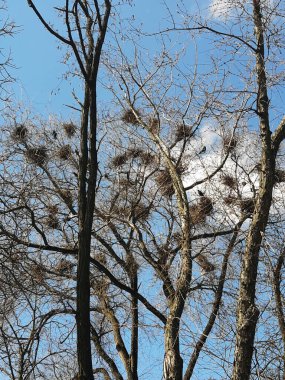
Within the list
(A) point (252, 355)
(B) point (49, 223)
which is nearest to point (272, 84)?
(A) point (252, 355)

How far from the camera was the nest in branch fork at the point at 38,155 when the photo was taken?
333 inches

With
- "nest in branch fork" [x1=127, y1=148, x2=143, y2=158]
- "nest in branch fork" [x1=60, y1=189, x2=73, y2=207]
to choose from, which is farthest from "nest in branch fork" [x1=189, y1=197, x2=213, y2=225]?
"nest in branch fork" [x1=60, y1=189, x2=73, y2=207]

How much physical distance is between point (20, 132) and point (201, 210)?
3.13 meters

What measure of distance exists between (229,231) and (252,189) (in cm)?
64

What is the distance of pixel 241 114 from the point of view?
5.41 meters

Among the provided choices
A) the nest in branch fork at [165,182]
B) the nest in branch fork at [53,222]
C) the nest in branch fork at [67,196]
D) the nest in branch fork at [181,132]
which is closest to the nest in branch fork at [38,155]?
the nest in branch fork at [67,196]

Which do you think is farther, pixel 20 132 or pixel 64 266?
pixel 20 132

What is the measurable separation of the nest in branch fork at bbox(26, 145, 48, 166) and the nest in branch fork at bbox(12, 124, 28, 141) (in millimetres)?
224

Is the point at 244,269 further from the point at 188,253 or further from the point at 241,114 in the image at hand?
the point at 241,114

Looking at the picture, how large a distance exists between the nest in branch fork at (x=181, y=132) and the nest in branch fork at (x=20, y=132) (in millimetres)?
2463

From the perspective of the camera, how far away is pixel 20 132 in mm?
8539

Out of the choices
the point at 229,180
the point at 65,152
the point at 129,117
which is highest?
the point at 129,117

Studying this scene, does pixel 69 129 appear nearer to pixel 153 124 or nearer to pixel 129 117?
pixel 129 117

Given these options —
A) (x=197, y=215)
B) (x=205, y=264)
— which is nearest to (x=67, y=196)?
(x=197, y=215)
